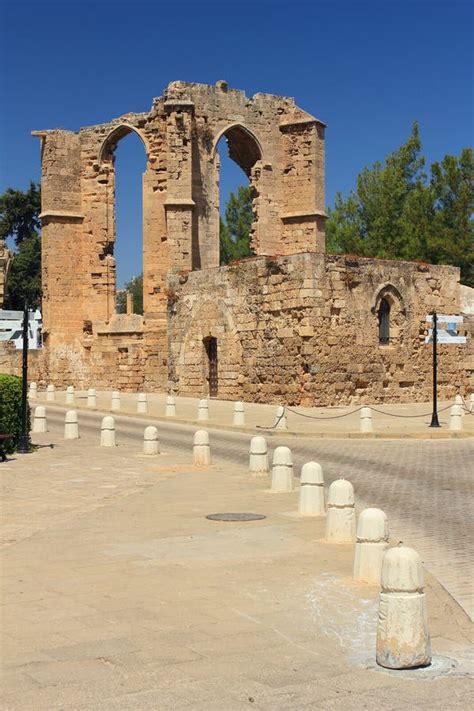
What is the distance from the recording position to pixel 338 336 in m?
25.8

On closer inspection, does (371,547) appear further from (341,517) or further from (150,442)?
(150,442)

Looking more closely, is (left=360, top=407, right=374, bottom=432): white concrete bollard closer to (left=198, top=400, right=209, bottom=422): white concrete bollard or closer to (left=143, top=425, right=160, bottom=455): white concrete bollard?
(left=198, top=400, right=209, bottom=422): white concrete bollard

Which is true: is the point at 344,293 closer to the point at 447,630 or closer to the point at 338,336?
the point at 338,336

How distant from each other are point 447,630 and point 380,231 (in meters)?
41.8

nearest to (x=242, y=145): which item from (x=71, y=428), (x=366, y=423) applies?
(x=366, y=423)

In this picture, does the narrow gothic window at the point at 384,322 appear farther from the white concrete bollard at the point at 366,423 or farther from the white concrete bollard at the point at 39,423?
the white concrete bollard at the point at 39,423

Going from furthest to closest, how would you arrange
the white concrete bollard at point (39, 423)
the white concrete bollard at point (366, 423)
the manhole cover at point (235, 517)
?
the white concrete bollard at point (39, 423)
the white concrete bollard at point (366, 423)
the manhole cover at point (235, 517)

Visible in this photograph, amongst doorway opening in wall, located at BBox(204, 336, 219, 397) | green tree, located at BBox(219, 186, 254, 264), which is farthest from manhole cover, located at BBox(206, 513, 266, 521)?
green tree, located at BBox(219, 186, 254, 264)

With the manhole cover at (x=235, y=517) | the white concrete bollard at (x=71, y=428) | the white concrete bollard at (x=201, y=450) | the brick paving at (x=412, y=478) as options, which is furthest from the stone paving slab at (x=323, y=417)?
the manhole cover at (x=235, y=517)

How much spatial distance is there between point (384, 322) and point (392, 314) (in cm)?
34

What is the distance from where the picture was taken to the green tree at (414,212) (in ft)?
149

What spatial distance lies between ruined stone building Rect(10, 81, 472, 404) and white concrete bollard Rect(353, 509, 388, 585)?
18308mm

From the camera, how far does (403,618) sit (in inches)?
196

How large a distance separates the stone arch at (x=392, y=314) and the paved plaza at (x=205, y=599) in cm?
1512
